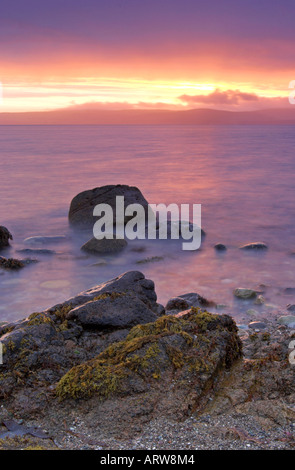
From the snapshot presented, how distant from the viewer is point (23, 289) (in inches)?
400

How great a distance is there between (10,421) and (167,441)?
149 cm

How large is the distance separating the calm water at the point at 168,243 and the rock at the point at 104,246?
272mm

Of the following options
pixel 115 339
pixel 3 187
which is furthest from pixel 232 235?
pixel 3 187

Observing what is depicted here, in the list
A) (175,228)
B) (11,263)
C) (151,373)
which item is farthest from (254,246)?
(151,373)

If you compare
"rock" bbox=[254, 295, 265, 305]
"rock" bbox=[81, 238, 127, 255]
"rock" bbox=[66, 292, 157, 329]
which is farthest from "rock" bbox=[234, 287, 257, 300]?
"rock" bbox=[81, 238, 127, 255]

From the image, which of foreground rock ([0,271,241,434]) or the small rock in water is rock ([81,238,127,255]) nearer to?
the small rock in water

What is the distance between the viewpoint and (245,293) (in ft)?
30.9

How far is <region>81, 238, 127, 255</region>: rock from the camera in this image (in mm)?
12398

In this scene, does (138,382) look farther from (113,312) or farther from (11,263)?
(11,263)

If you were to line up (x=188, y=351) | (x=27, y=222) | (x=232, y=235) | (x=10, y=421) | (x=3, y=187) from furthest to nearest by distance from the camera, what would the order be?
1. (x=3, y=187)
2. (x=27, y=222)
3. (x=232, y=235)
4. (x=188, y=351)
5. (x=10, y=421)

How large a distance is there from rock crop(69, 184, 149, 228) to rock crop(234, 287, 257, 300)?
5.84m

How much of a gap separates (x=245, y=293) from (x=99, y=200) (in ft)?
22.4
